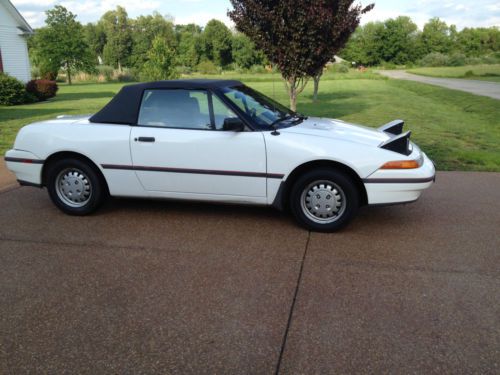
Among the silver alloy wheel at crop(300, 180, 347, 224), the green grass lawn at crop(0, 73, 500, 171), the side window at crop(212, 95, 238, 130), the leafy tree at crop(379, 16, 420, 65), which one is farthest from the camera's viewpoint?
the leafy tree at crop(379, 16, 420, 65)

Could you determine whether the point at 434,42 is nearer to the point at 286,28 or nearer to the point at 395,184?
the point at 286,28

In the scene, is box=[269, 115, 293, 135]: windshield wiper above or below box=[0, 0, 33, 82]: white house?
below

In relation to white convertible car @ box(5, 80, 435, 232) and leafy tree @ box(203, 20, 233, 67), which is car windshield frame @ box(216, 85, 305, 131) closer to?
white convertible car @ box(5, 80, 435, 232)

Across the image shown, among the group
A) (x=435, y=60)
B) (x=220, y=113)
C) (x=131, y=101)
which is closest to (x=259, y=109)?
(x=220, y=113)

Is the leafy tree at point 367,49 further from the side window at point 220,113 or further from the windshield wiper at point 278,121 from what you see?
the side window at point 220,113

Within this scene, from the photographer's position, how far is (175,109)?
515 centimetres

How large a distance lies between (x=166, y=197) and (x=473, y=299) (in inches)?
123

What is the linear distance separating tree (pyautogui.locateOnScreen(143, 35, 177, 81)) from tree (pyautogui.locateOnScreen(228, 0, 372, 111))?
11.3 m

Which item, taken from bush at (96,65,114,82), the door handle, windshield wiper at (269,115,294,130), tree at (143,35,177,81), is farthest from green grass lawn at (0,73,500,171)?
bush at (96,65,114,82)

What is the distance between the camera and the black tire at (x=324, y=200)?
4738mm

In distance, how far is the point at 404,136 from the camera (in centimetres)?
477

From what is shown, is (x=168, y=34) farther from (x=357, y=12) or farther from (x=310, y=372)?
(x=310, y=372)

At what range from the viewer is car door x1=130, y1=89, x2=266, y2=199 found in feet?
16.0

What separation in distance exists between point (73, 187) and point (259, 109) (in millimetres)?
2259
